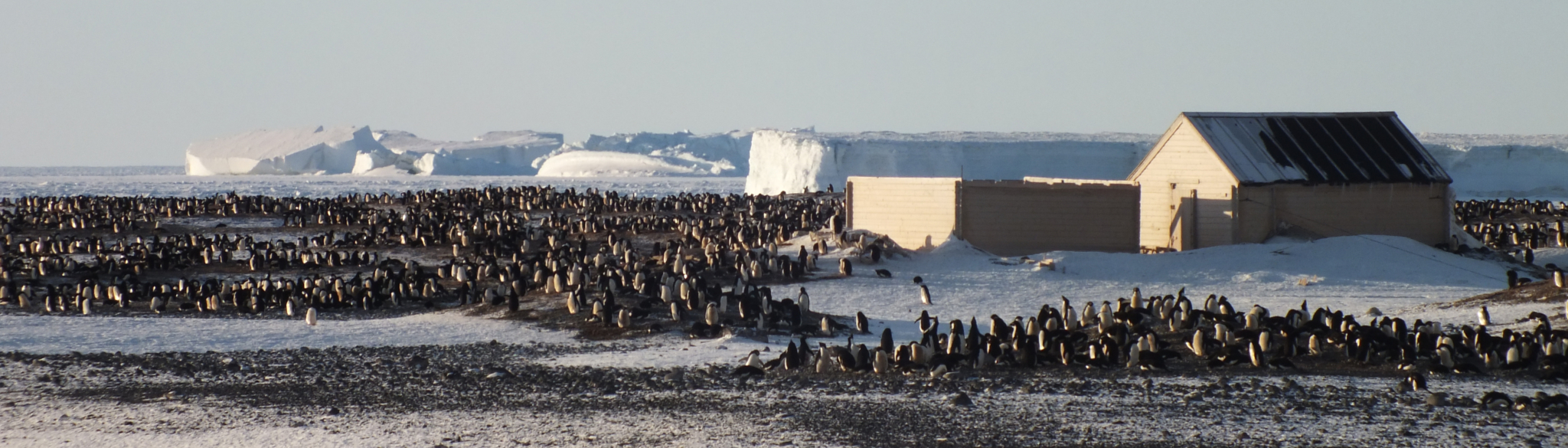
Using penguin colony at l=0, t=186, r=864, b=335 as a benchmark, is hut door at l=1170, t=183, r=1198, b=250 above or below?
above

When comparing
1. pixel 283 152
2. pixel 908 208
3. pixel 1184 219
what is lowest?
pixel 1184 219

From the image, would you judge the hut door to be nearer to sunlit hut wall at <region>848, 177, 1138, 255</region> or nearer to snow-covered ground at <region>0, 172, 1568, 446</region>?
sunlit hut wall at <region>848, 177, 1138, 255</region>

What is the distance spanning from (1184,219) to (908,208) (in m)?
3.64

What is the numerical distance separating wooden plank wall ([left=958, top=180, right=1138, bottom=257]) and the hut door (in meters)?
0.59

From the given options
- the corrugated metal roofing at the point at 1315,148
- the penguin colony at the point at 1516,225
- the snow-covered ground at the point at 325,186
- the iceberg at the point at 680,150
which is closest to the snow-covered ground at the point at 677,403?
the corrugated metal roofing at the point at 1315,148

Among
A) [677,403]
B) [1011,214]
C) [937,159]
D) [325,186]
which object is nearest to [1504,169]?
[937,159]

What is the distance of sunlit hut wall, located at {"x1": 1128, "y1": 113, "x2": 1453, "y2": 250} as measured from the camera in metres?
18.8

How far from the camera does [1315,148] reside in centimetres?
2008

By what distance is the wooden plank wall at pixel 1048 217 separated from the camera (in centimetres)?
1853

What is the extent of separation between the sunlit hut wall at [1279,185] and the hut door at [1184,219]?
0.03 feet

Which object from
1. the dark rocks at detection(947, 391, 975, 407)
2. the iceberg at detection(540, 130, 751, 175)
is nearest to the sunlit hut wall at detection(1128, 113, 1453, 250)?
the dark rocks at detection(947, 391, 975, 407)

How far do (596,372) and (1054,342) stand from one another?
3225mm

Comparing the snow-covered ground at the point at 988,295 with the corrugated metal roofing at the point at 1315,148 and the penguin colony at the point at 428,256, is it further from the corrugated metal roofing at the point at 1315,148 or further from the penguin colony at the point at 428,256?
the corrugated metal roofing at the point at 1315,148

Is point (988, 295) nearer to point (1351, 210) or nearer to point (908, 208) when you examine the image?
point (908, 208)
